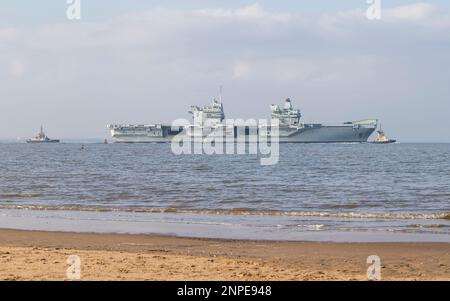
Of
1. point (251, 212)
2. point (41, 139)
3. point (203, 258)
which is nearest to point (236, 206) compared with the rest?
point (251, 212)

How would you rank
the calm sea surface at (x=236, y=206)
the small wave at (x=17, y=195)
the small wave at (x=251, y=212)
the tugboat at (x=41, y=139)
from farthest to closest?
the tugboat at (x=41, y=139) → the small wave at (x=17, y=195) → the small wave at (x=251, y=212) → the calm sea surface at (x=236, y=206)

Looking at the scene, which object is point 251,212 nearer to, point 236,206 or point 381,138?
point 236,206

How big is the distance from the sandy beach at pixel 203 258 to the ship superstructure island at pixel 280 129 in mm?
119919

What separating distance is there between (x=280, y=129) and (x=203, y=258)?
126005 millimetres

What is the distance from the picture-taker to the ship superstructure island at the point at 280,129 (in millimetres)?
135625

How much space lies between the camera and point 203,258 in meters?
10.4

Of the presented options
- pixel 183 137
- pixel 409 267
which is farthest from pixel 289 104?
pixel 409 267

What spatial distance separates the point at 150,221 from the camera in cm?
1752

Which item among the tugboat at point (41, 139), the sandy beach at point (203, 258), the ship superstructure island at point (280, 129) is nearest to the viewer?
the sandy beach at point (203, 258)

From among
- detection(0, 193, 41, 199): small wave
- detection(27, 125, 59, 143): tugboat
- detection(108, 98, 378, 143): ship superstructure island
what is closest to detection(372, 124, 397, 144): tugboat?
detection(108, 98, 378, 143): ship superstructure island

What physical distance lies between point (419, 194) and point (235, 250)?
1653 cm

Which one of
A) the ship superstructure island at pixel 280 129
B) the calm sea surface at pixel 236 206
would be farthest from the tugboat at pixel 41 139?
the calm sea surface at pixel 236 206

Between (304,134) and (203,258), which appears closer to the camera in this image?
(203,258)

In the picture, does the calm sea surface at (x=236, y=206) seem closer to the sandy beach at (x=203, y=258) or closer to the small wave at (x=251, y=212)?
the small wave at (x=251, y=212)
